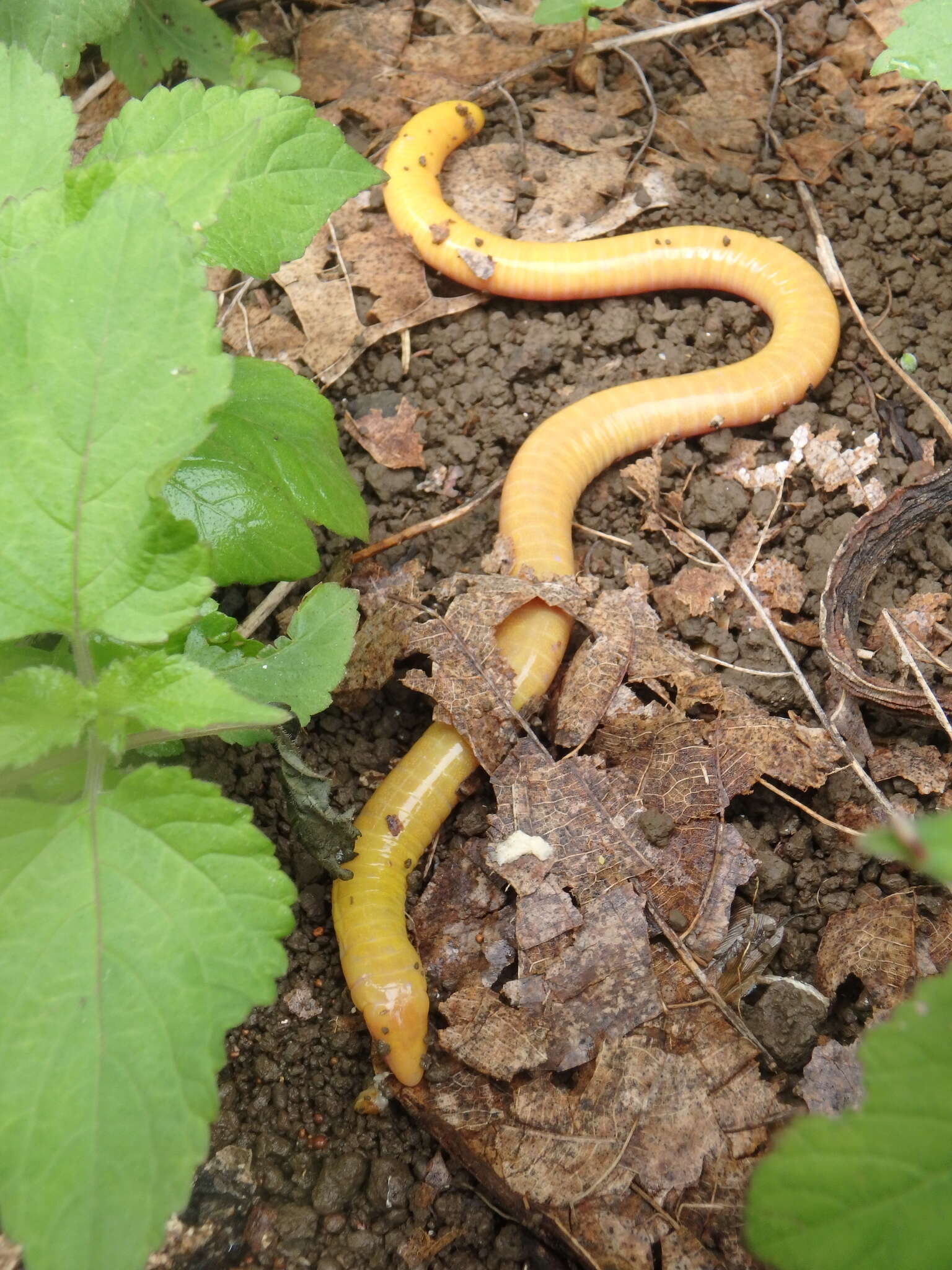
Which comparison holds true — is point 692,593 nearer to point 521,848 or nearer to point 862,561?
point 862,561

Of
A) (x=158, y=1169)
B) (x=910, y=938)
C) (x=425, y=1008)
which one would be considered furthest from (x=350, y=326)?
(x=158, y=1169)

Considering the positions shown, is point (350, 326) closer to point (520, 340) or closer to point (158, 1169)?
point (520, 340)

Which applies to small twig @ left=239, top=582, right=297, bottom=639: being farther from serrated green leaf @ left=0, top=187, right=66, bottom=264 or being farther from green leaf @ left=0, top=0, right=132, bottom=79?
green leaf @ left=0, top=0, right=132, bottom=79

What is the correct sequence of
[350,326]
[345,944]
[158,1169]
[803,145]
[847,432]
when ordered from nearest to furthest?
[158,1169] < [345,944] < [847,432] < [350,326] < [803,145]

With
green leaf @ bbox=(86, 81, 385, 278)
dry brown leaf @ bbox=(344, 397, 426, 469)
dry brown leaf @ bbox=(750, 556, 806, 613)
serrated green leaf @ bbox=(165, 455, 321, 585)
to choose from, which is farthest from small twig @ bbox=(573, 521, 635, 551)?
green leaf @ bbox=(86, 81, 385, 278)

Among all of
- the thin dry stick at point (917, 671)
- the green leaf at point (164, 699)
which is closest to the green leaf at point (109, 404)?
the green leaf at point (164, 699)

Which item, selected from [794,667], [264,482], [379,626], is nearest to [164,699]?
[264,482]
